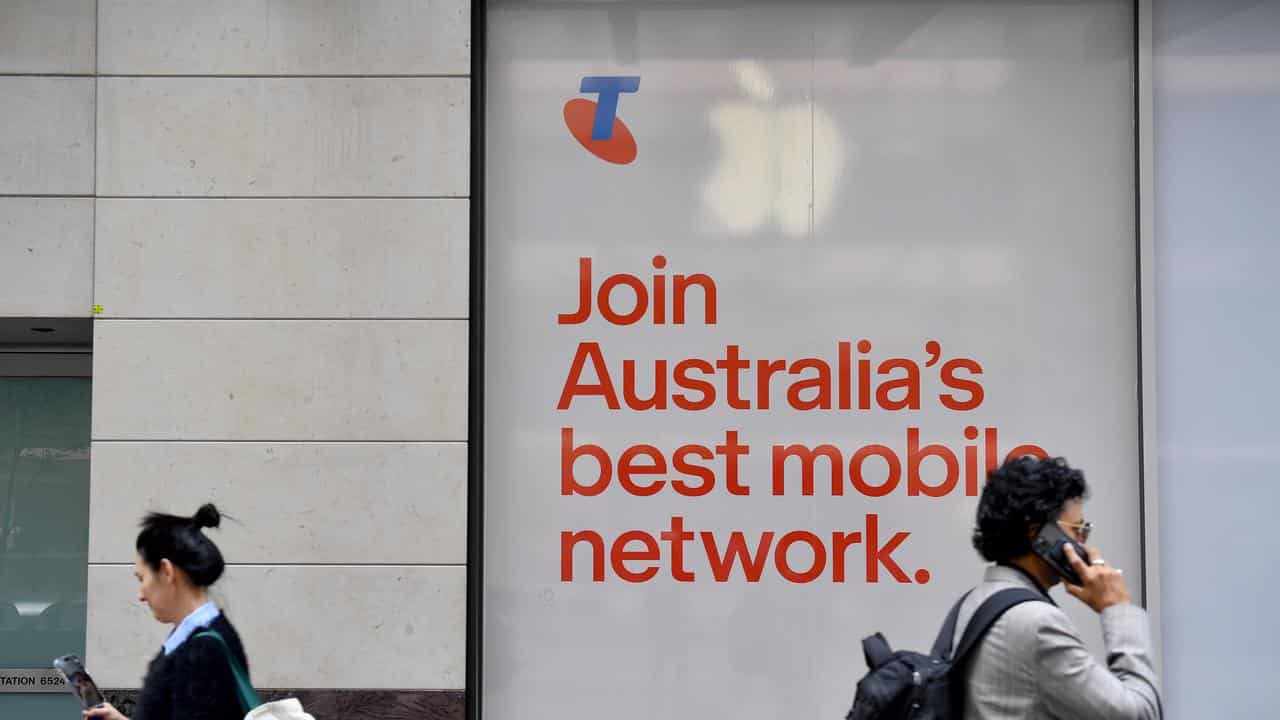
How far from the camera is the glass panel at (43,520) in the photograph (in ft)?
20.5

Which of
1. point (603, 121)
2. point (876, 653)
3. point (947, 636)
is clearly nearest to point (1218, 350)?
point (603, 121)

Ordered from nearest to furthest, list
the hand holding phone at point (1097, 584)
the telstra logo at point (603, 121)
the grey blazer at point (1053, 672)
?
the grey blazer at point (1053, 672) < the hand holding phone at point (1097, 584) < the telstra logo at point (603, 121)

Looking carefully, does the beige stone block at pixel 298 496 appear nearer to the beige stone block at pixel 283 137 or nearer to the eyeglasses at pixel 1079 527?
the beige stone block at pixel 283 137

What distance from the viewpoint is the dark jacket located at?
3.34 meters

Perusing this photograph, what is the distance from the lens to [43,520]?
632 cm

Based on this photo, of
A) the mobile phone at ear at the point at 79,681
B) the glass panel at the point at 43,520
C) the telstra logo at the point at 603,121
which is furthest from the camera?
the glass panel at the point at 43,520

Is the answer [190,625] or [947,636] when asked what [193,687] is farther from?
[947,636]

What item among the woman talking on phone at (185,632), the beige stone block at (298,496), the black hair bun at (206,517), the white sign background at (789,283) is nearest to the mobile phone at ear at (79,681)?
the woman talking on phone at (185,632)

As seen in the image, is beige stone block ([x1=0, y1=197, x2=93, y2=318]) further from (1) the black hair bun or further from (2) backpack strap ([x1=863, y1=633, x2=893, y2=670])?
(2) backpack strap ([x1=863, y1=633, x2=893, y2=670])

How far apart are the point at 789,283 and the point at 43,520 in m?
4.18

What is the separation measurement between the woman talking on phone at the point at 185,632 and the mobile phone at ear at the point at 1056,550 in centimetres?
227

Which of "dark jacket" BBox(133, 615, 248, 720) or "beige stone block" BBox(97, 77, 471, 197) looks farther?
"beige stone block" BBox(97, 77, 471, 197)

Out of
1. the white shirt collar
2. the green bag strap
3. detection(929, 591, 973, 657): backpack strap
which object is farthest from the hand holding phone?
the white shirt collar

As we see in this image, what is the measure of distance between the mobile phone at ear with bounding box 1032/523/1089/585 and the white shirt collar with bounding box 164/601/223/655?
2.34 metres
